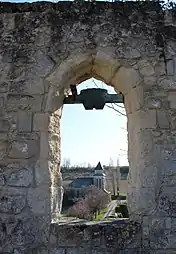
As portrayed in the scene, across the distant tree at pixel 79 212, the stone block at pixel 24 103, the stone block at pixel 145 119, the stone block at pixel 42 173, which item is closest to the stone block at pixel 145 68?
the stone block at pixel 145 119

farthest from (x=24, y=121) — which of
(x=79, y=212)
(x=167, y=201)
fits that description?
(x=79, y=212)

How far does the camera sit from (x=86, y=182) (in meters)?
22.8

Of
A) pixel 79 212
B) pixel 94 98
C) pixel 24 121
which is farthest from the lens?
pixel 79 212

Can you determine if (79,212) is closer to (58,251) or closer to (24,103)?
(58,251)

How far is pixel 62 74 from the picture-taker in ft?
10.9

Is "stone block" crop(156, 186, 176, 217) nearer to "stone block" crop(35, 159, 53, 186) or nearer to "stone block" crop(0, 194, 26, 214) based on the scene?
"stone block" crop(35, 159, 53, 186)

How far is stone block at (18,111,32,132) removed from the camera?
318 cm

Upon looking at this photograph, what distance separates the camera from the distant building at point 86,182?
61.8 feet

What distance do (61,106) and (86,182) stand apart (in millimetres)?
19812

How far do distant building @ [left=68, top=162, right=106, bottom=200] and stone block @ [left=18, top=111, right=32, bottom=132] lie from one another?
15.0 metres

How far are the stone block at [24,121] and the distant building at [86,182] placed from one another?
15.0 m

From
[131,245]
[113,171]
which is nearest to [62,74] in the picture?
[131,245]

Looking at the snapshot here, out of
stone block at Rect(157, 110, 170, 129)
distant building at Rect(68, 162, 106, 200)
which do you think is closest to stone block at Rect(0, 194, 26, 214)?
stone block at Rect(157, 110, 170, 129)

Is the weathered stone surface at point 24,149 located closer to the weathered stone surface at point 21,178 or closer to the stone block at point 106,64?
the weathered stone surface at point 21,178
